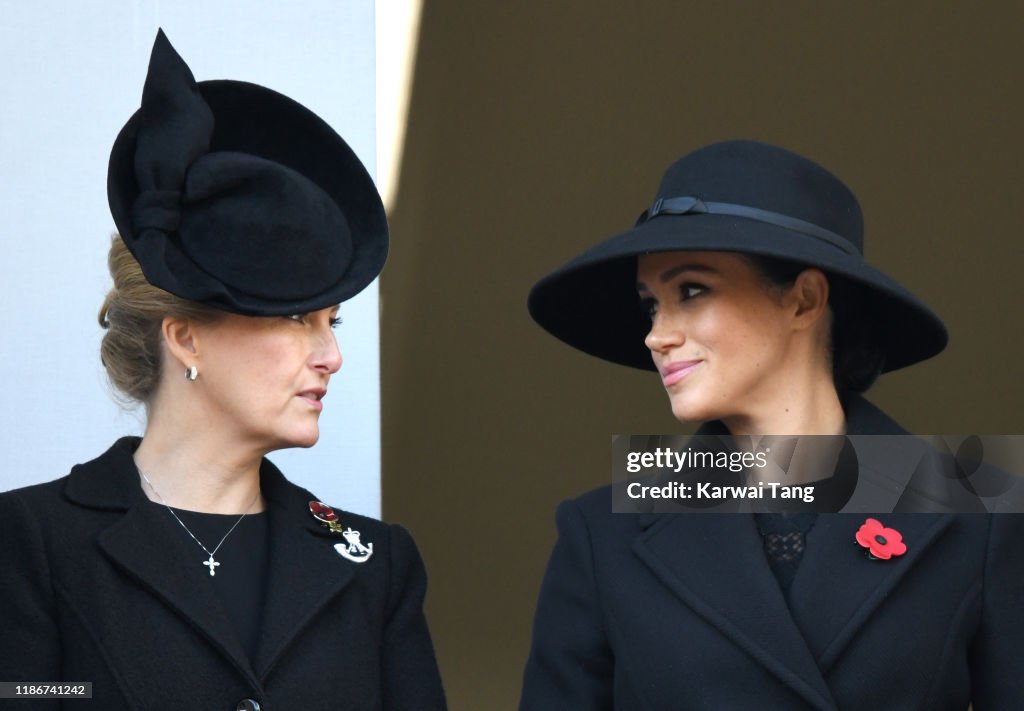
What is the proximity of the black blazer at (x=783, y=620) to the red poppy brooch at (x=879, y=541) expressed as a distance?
0.01m

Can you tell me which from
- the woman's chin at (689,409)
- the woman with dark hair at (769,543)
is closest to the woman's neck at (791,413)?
the woman with dark hair at (769,543)

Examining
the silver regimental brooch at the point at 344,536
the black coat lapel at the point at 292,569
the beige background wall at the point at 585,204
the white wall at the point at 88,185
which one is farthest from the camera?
the beige background wall at the point at 585,204

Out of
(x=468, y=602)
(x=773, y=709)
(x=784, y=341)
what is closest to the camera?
→ (x=773, y=709)

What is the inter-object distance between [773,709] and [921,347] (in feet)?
2.53

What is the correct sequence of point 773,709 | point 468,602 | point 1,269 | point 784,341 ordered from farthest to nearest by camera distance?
point 468,602 < point 1,269 < point 784,341 < point 773,709

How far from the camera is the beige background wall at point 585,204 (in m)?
4.10

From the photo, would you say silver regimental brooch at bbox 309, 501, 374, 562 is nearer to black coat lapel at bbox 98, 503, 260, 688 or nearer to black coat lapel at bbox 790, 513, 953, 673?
black coat lapel at bbox 98, 503, 260, 688

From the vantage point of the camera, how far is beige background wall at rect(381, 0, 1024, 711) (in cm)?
410

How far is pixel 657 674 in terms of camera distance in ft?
9.15

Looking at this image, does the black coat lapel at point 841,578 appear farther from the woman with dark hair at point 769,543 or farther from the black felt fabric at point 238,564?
the black felt fabric at point 238,564

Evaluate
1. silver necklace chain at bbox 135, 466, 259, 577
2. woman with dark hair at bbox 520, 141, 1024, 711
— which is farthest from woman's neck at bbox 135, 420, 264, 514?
woman with dark hair at bbox 520, 141, 1024, 711

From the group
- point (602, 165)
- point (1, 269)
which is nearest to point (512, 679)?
point (602, 165)

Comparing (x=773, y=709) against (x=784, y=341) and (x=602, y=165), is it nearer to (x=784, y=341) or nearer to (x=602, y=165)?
(x=784, y=341)

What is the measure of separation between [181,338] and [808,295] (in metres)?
1.14
